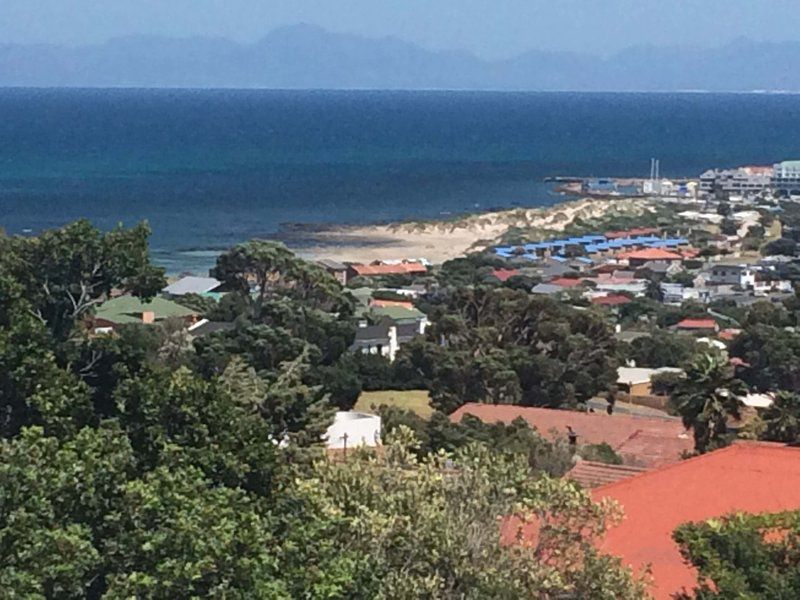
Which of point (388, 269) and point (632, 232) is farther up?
point (388, 269)

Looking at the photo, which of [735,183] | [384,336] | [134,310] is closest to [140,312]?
[134,310]

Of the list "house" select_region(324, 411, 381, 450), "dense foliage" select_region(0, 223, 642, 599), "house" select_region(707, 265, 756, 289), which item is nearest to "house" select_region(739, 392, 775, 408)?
"house" select_region(324, 411, 381, 450)

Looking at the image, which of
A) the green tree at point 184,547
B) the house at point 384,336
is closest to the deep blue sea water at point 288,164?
the house at point 384,336

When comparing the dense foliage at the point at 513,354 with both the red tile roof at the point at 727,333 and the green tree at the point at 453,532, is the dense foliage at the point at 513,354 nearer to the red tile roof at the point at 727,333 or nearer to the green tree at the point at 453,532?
the red tile roof at the point at 727,333

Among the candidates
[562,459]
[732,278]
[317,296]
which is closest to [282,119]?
[732,278]

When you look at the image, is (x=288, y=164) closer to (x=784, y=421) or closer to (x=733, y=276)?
(x=733, y=276)

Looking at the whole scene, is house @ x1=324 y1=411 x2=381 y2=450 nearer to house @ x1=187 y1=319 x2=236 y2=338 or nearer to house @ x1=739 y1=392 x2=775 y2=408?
house @ x1=739 y1=392 x2=775 y2=408

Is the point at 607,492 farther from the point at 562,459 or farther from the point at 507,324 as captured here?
the point at 507,324
